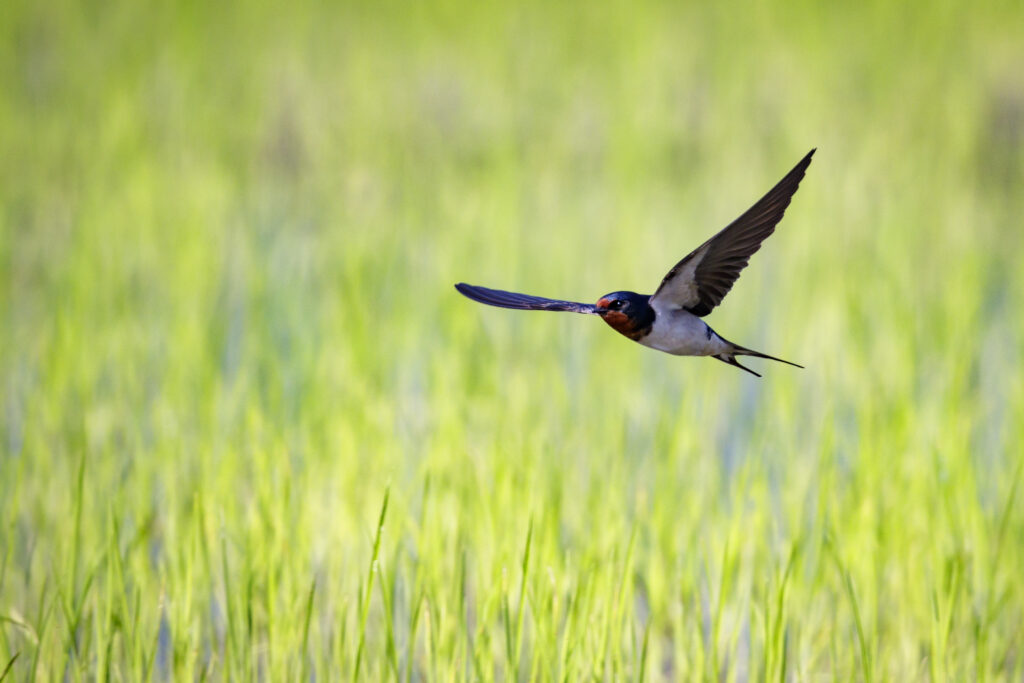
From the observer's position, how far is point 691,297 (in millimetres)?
711

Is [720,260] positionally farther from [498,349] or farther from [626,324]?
[498,349]

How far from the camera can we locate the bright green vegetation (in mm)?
1633

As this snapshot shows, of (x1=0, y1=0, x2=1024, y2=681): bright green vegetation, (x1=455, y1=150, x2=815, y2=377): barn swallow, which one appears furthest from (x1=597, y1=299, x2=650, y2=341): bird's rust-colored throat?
(x1=0, y1=0, x2=1024, y2=681): bright green vegetation

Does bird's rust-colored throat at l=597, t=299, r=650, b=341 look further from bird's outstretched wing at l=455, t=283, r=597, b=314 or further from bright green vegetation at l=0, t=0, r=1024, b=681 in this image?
bright green vegetation at l=0, t=0, r=1024, b=681

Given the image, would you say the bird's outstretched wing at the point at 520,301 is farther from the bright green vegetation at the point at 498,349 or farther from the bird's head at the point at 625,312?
the bright green vegetation at the point at 498,349

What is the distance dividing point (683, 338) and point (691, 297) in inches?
2.4

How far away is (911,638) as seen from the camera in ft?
5.72

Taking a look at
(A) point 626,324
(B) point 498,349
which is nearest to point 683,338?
(A) point 626,324

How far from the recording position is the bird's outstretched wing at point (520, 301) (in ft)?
1.93

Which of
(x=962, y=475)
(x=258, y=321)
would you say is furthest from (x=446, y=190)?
(x=962, y=475)

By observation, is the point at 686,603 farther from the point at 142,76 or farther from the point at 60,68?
the point at 60,68

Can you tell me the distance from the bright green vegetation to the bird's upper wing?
62 centimetres

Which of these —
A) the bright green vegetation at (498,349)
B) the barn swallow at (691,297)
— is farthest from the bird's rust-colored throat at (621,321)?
the bright green vegetation at (498,349)

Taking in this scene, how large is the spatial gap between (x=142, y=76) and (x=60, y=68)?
39 centimetres
